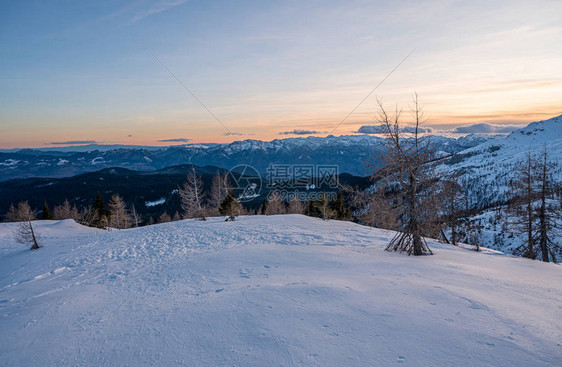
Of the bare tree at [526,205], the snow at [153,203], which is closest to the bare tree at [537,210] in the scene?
the bare tree at [526,205]

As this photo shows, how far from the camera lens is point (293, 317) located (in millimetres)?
4559

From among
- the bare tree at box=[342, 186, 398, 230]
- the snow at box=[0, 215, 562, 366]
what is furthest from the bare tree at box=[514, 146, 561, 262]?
the bare tree at box=[342, 186, 398, 230]

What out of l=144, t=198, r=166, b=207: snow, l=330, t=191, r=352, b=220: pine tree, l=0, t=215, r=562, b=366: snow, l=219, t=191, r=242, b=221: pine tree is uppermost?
l=0, t=215, r=562, b=366: snow

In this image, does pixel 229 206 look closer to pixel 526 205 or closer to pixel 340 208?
pixel 340 208

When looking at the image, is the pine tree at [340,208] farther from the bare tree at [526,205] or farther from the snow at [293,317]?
the snow at [293,317]

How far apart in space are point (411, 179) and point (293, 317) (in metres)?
9.20

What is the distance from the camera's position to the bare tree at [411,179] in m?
11.3

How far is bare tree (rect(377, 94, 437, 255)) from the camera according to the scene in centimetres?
1127

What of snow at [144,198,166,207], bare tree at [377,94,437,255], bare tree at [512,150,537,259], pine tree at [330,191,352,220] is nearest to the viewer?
bare tree at [377,94,437,255]

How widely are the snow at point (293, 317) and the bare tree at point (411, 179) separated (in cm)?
265

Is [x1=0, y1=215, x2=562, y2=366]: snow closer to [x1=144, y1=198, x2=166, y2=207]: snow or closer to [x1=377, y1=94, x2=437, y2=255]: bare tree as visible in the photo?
[x1=377, y1=94, x2=437, y2=255]: bare tree

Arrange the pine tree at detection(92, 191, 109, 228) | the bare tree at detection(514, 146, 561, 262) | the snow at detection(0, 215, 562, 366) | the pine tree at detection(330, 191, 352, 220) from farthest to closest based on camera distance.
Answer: the pine tree at detection(330, 191, 352, 220) → the pine tree at detection(92, 191, 109, 228) → the bare tree at detection(514, 146, 561, 262) → the snow at detection(0, 215, 562, 366)

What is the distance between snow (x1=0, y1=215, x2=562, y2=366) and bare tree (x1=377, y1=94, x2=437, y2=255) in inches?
104

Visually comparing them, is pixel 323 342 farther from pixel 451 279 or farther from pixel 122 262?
pixel 122 262
